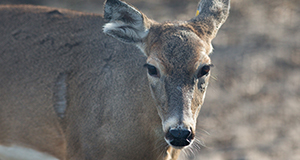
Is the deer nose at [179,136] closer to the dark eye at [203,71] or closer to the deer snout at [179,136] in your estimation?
the deer snout at [179,136]

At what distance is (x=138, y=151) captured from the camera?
5.32 metres

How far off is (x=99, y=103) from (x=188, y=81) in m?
1.69

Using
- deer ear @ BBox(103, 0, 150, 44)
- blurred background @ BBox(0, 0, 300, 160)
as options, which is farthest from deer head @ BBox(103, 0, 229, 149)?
blurred background @ BBox(0, 0, 300, 160)

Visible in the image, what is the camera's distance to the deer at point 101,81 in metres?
4.57

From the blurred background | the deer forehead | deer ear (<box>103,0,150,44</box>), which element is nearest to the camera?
the deer forehead

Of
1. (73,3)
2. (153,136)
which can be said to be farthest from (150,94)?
(73,3)

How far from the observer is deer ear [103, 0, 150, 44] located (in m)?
4.90

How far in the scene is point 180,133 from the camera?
415 cm

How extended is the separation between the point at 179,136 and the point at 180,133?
45 mm

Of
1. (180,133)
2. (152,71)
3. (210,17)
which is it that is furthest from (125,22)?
(180,133)

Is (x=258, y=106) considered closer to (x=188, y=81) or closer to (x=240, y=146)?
(x=240, y=146)

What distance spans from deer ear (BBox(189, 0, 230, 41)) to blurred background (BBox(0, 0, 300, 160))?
8.90 ft

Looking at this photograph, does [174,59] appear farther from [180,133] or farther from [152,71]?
[180,133]

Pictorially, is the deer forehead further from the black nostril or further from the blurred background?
the blurred background
